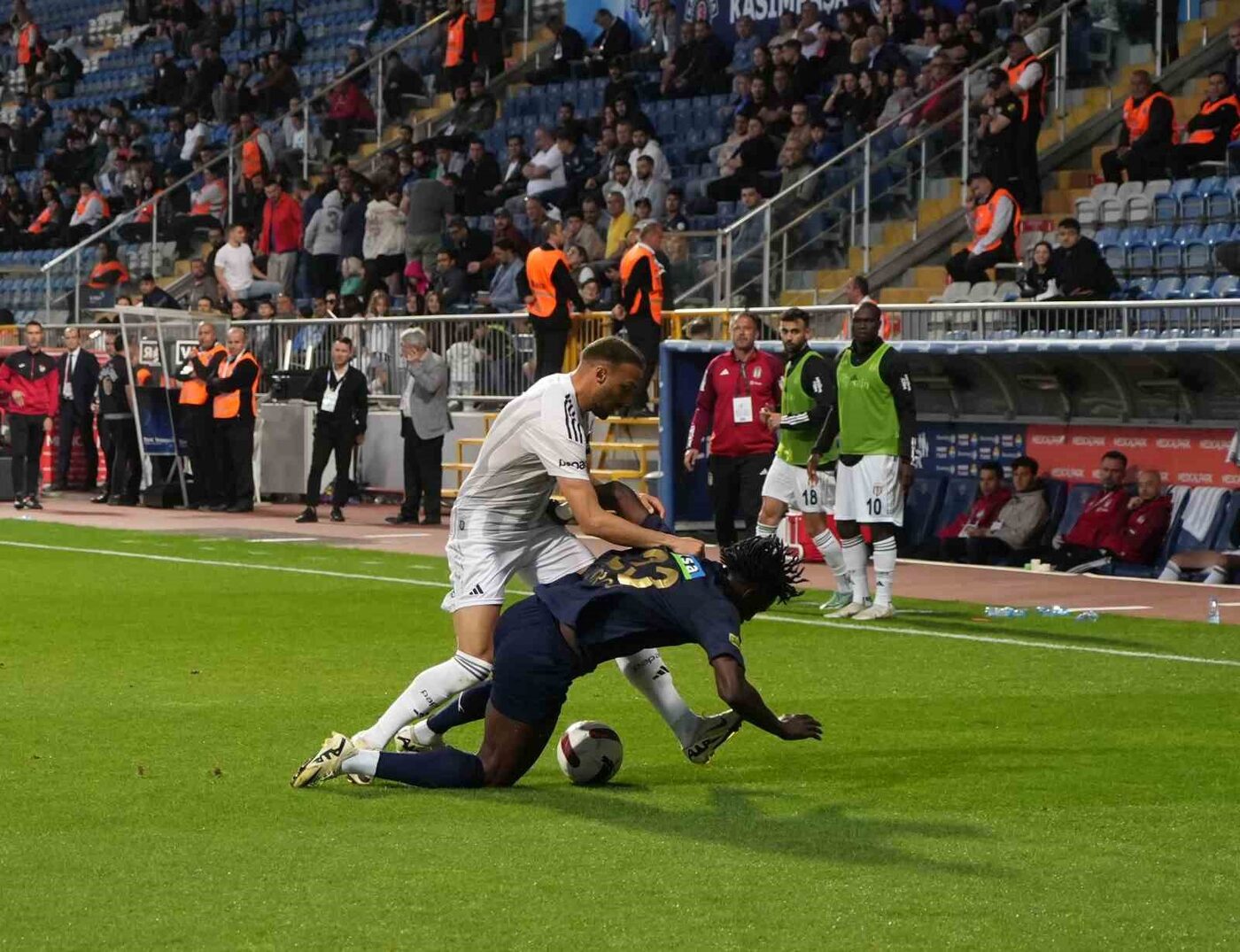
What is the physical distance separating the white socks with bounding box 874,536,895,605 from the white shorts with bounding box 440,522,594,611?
6006 millimetres

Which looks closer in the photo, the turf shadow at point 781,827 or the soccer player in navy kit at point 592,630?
the turf shadow at point 781,827

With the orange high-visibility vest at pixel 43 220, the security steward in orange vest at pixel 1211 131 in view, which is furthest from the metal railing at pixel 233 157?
the security steward in orange vest at pixel 1211 131

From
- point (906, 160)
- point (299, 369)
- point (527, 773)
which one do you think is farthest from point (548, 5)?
point (527, 773)

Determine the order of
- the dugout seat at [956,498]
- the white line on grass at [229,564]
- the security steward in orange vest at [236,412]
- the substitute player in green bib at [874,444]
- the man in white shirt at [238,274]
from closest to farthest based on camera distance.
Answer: the substitute player in green bib at [874,444], the white line on grass at [229,564], the dugout seat at [956,498], the security steward in orange vest at [236,412], the man in white shirt at [238,274]

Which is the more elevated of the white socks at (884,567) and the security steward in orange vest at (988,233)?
the security steward in orange vest at (988,233)

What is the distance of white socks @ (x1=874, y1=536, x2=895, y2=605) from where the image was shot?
14266 mm

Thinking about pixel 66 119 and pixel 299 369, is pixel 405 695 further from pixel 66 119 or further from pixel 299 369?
pixel 66 119

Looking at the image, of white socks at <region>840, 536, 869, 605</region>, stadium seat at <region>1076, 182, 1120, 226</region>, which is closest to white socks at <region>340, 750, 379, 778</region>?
white socks at <region>840, 536, 869, 605</region>

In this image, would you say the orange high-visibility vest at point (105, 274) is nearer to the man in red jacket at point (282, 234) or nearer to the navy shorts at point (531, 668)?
the man in red jacket at point (282, 234)

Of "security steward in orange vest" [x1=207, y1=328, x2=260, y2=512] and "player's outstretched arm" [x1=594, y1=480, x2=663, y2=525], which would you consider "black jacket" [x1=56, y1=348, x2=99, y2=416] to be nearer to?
"security steward in orange vest" [x1=207, y1=328, x2=260, y2=512]

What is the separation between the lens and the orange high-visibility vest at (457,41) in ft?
110

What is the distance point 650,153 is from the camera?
26.2 metres

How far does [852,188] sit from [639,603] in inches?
649

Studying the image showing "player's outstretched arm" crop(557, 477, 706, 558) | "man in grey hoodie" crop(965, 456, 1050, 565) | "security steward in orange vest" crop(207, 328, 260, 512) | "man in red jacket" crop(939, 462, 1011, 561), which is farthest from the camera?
"security steward in orange vest" crop(207, 328, 260, 512)
